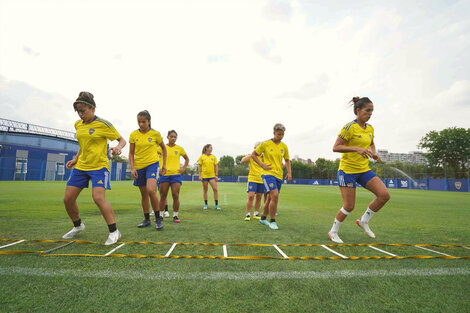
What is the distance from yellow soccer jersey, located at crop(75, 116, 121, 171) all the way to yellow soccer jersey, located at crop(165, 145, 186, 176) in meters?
2.09

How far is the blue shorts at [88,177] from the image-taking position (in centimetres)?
346

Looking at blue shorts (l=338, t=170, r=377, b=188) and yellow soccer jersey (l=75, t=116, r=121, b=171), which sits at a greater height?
yellow soccer jersey (l=75, t=116, r=121, b=171)

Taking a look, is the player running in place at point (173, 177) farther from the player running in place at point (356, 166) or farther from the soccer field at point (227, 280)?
the player running in place at point (356, 166)

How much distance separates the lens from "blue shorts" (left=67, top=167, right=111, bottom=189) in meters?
3.46

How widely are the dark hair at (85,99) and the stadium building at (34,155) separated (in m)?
34.9

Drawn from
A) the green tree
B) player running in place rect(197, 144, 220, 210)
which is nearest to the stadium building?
player running in place rect(197, 144, 220, 210)

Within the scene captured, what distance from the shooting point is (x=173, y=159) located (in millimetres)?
5828

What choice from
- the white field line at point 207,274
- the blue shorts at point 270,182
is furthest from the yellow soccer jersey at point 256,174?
the white field line at point 207,274

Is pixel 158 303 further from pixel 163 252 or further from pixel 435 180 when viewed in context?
pixel 435 180

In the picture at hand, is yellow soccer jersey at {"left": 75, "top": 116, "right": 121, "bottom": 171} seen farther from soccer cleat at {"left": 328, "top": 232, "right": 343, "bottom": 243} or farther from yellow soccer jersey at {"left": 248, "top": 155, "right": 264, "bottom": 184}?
soccer cleat at {"left": 328, "top": 232, "right": 343, "bottom": 243}

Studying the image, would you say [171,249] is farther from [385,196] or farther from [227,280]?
[385,196]

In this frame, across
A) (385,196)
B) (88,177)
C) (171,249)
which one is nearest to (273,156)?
(385,196)

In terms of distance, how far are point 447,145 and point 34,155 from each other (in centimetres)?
8168

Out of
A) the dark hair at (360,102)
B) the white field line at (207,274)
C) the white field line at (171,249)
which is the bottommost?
the white field line at (171,249)
